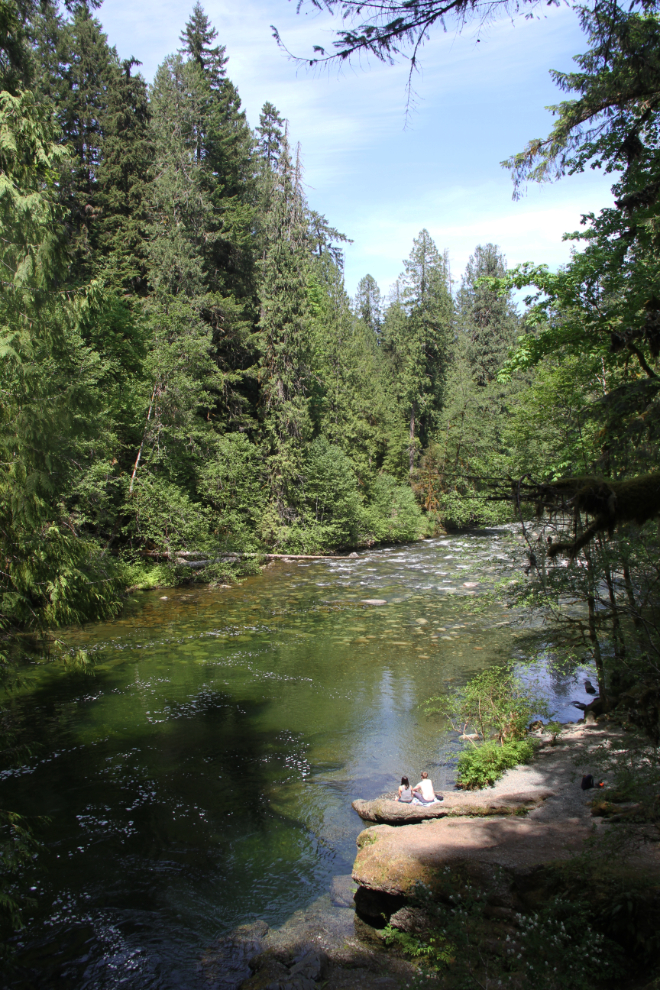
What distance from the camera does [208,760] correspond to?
992cm

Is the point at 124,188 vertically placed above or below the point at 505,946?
above

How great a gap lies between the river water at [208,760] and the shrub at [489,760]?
1.68 ft

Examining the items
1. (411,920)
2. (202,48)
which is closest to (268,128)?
(202,48)

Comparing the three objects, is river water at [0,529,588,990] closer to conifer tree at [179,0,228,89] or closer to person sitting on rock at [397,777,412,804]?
person sitting on rock at [397,777,412,804]

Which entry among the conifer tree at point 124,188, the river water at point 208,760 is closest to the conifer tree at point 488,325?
the conifer tree at point 124,188

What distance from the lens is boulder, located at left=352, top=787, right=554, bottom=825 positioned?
7.80 m

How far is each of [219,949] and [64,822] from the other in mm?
3298

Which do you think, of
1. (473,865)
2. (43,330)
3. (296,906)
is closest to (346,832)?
(296,906)

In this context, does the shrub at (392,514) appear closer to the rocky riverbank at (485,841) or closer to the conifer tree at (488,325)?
the conifer tree at (488,325)

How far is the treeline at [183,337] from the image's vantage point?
7.77 m

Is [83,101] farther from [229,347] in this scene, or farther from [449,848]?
[449,848]

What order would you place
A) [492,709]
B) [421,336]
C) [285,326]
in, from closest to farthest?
[492,709] → [285,326] → [421,336]

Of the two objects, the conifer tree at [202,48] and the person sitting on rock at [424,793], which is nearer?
the person sitting on rock at [424,793]

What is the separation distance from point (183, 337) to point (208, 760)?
1870 cm
